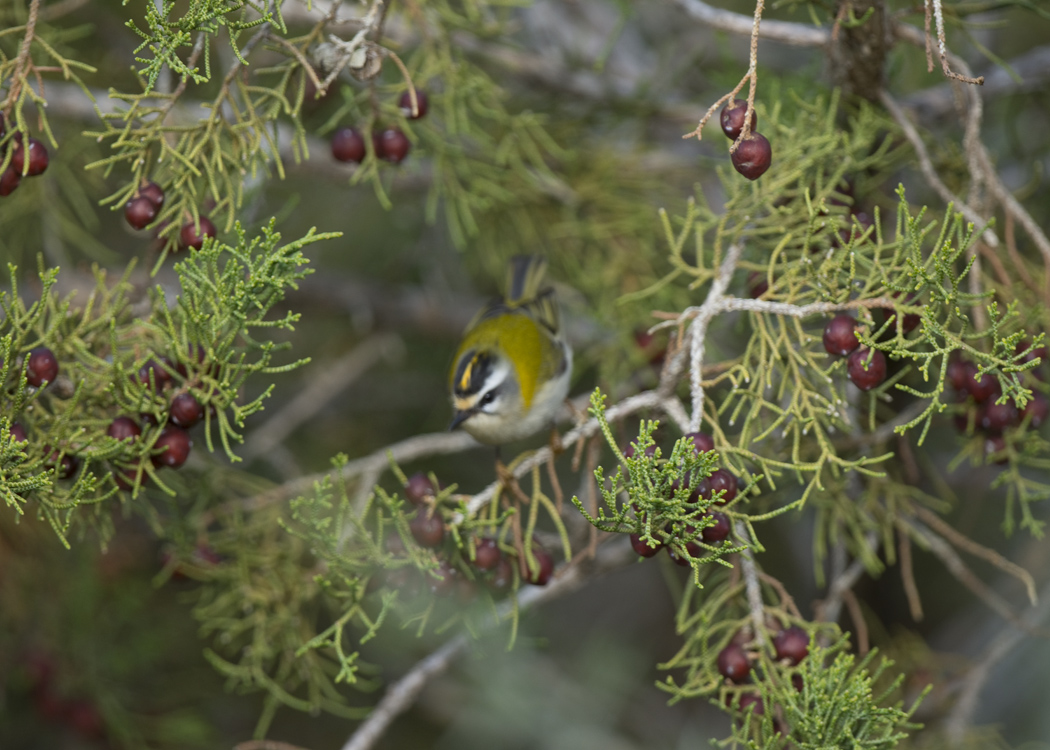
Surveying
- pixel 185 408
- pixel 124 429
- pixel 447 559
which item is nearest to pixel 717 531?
pixel 447 559

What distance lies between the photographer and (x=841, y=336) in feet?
6.31

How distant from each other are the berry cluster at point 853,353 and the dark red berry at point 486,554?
38.7 inches

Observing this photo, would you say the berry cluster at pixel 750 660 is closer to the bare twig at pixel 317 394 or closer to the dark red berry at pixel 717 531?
the dark red berry at pixel 717 531

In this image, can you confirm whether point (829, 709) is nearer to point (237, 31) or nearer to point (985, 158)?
point (985, 158)

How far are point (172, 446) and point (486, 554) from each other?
831 millimetres

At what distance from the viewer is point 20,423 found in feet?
6.79

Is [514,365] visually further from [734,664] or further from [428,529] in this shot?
[734,664]

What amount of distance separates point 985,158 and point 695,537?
4.80 feet

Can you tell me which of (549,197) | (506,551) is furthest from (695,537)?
(549,197)

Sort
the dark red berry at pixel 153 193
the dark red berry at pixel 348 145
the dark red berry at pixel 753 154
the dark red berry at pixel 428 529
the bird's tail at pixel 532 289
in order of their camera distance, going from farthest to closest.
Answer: the bird's tail at pixel 532 289 → the dark red berry at pixel 348 145 → the dark red berry at pixel 428 529 → the dark red berry at pixel 153 193 → the dark red berry at pixel 753 154

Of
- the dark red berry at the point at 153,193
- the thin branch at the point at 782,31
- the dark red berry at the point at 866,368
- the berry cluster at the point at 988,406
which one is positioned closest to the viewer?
the dark red berry at the point at 866,368

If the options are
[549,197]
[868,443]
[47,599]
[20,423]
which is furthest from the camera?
[47,599]

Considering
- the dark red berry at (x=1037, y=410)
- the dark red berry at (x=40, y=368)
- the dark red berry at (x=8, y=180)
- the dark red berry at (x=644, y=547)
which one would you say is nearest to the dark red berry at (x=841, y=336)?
the dark red berry at (x=644, y=547)

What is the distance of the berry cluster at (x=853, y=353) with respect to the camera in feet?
6.24
